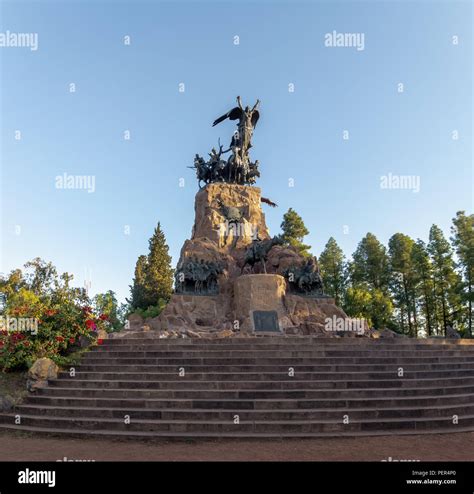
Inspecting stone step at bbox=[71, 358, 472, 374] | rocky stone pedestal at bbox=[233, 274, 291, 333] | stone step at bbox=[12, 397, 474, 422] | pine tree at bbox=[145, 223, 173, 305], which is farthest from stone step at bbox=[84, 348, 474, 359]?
pine tree at bbox=[145, 223, 173, 305]

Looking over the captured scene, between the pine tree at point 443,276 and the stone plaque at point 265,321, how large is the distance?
104 feet

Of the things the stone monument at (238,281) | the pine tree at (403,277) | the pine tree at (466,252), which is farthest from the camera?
the pine tree at (403,277)

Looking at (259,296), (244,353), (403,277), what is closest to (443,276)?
(403,277)

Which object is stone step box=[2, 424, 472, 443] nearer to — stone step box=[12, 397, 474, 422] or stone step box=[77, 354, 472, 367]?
stone step box=[12, 397, 474, 422]

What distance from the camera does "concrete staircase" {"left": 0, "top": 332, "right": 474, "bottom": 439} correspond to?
9646 millimetres

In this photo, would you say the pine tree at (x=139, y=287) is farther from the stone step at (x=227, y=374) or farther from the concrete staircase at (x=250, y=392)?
the stone step at (x=227, y=374)

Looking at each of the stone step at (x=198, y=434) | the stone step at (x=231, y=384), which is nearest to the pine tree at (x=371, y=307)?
the stone step at (x=231, y=384)

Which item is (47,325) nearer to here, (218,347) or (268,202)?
(218,347)

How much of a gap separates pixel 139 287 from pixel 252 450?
175 ft

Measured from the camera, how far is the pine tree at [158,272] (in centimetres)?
5759

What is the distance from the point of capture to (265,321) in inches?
946

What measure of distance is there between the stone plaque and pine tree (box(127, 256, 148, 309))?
3612 centimetres

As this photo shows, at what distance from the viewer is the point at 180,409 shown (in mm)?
10211
